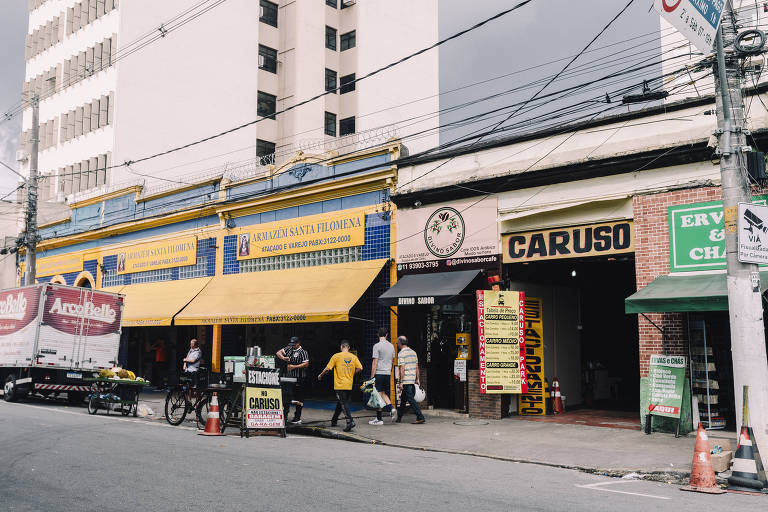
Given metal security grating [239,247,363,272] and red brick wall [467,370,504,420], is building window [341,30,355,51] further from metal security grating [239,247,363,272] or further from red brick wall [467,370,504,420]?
red brick wall [467,370,504,420]

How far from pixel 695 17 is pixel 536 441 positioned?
7.03 m

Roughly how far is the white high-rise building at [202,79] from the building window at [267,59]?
82mm

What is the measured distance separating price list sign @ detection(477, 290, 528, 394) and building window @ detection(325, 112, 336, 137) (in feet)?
101

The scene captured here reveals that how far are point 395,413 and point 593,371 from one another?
5792mm

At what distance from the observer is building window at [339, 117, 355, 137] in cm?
4369

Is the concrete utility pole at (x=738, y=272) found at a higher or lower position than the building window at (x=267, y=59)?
lower

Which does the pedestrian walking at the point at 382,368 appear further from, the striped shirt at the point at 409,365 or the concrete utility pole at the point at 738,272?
the concrete utility pole at the point at 738,272

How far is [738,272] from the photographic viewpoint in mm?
9188

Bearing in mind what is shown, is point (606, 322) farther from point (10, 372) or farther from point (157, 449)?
point (10, 372)

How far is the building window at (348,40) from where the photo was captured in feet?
147

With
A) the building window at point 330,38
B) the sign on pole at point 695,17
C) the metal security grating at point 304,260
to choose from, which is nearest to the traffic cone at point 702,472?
the sign on pole at point 695,17

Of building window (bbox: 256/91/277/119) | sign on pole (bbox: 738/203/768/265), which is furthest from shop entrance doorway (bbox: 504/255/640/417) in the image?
building window (bbox: 256/91/277/119)

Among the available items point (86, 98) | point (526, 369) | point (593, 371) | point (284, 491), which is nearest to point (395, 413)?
point (526, 369)

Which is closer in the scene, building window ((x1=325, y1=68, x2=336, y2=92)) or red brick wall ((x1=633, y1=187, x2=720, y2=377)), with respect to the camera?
red brick wall ((x1=633, y1=187, x2=720, y2=377))
